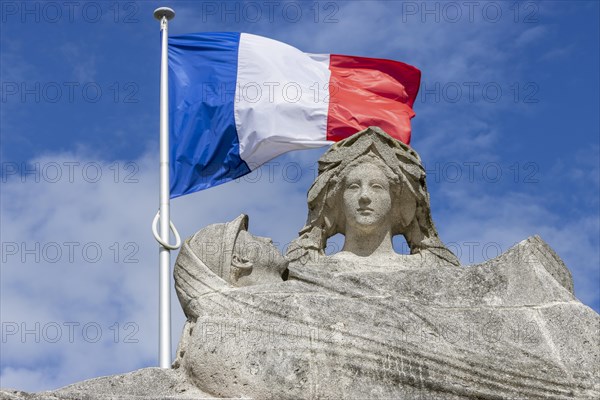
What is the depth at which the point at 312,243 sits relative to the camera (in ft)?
60.5

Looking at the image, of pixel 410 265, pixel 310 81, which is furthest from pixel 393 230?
pixel 310 81

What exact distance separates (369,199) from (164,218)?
329cm

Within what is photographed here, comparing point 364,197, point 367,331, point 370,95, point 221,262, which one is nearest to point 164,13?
point 370,95

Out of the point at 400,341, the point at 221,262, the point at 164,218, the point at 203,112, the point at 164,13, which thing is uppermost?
the point at 164,13

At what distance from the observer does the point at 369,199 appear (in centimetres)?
1828

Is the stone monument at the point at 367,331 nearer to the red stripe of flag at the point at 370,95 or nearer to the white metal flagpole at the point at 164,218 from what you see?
the white metal flagpole at the point at 164,218

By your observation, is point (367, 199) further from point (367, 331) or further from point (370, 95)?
point (370, 95)

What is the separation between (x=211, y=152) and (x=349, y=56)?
8.44 ft

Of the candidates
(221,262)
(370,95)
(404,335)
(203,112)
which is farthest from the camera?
A: (370,95)

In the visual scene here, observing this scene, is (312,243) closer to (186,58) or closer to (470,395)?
(470,395)

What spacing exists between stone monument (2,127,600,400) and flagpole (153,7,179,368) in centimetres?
255

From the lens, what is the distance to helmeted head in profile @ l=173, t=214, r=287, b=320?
52.7 ft

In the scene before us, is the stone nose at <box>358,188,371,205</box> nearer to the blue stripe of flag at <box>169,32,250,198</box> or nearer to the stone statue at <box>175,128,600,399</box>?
the stone statue at <box>175,128,600,399</box>

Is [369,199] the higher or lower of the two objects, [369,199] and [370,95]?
the lower
